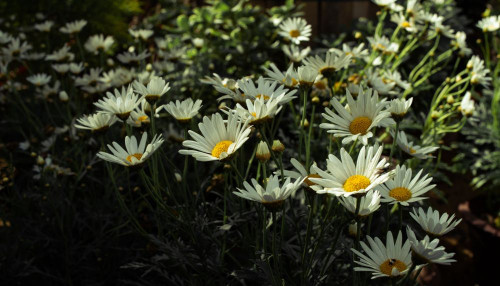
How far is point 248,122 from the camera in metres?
1.27

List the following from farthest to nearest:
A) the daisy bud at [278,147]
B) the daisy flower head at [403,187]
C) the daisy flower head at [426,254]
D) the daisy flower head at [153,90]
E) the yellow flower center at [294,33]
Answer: the yellow flower center at [294,33] < the daisy flower head at [153,90] < the daisy bud at [278,147] < the daisy flower head at [403,187] < the daisy flower head at [426,254]

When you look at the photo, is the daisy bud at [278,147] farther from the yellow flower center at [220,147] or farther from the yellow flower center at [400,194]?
the yellow flower center at [400,194]

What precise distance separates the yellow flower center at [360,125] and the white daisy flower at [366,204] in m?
0.17

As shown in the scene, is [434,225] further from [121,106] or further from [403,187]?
[121,106]

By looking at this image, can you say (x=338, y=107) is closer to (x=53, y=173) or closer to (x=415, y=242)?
(x=415, y=242)

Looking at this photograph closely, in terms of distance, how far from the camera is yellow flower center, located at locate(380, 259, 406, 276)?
3.75ft

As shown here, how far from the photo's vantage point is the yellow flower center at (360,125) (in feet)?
4.27

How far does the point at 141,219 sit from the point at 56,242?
1.36 ft

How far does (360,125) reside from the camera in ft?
4.30

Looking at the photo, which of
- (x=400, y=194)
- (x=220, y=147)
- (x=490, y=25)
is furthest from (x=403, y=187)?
(x=490, y=25)

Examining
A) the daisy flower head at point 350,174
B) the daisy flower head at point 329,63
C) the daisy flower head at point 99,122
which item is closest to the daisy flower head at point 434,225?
the daisy flower head at point 350,174

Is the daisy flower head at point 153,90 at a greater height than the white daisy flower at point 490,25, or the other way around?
the daisy flower head at point 153,90

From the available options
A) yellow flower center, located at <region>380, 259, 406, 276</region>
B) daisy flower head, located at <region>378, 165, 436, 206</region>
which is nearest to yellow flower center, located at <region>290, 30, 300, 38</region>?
daisy flower head, located at <region>378, 165, 436, 206</region>

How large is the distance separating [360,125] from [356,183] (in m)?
0.23
